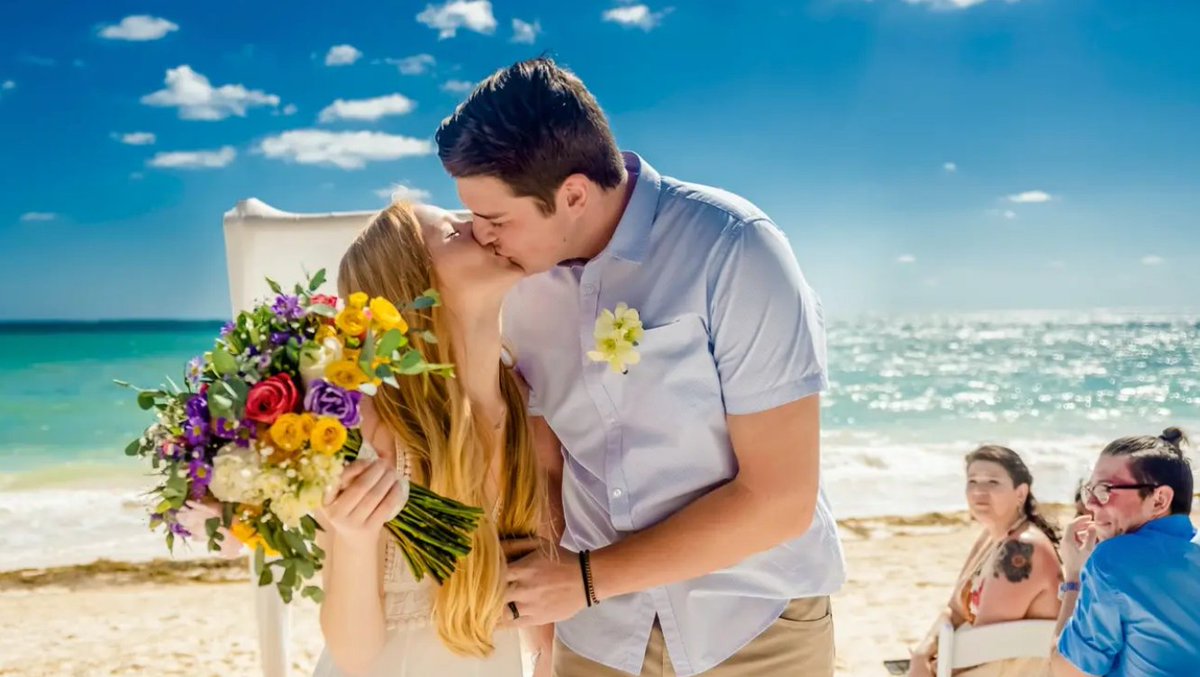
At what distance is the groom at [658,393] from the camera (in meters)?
1.94

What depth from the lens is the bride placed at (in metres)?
2.16

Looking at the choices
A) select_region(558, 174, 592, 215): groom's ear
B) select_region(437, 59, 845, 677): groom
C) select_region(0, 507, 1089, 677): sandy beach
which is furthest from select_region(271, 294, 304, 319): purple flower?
select_region(0, 507, 1089, 677): sandy beach

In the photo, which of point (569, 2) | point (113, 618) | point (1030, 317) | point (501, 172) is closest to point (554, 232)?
point (501, 172)

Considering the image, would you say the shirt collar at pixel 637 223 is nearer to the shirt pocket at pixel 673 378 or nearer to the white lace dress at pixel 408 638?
the shirt pocket at pixel 673 378

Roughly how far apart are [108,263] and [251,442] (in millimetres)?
47077

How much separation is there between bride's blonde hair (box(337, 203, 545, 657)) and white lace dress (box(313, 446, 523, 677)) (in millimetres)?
81

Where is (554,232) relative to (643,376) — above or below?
above

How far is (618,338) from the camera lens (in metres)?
1.99

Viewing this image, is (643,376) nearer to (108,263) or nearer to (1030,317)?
(108,263)

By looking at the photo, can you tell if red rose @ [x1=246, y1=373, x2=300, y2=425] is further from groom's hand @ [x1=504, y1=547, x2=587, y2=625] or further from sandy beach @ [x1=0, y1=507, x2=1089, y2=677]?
sandy beach @ [x1=0, y1=507, x2=1089, y2=677]

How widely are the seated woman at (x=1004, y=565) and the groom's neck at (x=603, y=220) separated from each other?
8.16ft

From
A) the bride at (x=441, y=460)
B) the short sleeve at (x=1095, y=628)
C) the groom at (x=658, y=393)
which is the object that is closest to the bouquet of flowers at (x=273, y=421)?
the bride at (x=441, y=460)

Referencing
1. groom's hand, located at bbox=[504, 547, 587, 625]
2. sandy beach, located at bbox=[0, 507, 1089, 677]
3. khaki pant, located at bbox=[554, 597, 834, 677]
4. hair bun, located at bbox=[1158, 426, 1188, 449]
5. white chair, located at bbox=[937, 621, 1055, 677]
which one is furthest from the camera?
sandy beach, located at bbox=[0, 507, 1089, 677]

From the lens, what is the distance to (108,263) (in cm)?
4428
